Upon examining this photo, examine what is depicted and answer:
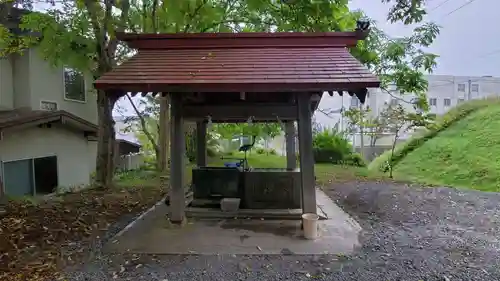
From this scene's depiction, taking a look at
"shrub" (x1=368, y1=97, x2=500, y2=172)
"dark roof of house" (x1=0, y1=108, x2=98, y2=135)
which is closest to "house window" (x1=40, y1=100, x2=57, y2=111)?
"dark roof of house" (x1=0, y1=108, x2=98, y2=135)

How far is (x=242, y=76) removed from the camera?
4695 mm

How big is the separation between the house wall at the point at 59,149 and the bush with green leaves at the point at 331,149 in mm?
10097

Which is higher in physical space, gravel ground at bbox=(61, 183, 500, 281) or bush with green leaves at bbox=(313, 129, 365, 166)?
bush with green leaves at bbox=(313, 129, 365, 166)

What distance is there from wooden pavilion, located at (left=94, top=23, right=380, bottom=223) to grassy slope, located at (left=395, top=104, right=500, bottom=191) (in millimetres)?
7714

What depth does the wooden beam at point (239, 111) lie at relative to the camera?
17.4 feet

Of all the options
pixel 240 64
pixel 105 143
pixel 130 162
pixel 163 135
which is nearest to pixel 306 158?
pixel 240 64

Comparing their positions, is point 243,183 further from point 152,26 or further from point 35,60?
point 35,60

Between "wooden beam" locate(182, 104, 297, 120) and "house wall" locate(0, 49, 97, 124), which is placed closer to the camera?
"wooden beam" locate(182, 104, 297, 120)

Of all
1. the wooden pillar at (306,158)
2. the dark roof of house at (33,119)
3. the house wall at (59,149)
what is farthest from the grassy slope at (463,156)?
the house wall at (59,149)

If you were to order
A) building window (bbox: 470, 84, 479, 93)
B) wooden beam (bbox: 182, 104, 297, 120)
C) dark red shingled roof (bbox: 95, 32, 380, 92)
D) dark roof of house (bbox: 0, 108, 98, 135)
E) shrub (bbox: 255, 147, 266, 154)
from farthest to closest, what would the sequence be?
building window (bbox: 470, 84, 479, 93)
shrub (bbox: 255, 147, 266, 154)
dark roof of house (bbox: 0, 108, 98, 135)
wooden beam (bbox: 182, 104, 297, 120)
dark red shingled roof (bbox: 95, 32, 380, 92)

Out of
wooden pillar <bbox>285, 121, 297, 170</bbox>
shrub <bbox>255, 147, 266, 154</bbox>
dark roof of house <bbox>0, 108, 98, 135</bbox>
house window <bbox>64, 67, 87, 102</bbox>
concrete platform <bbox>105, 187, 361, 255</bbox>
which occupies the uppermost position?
house window <bbox>64, 67, 87, 102</bbox>

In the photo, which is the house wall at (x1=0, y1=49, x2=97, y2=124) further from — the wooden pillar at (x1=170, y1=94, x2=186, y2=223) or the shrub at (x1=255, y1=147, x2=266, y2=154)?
the shrub at (x1=255, y1=147, x2=266, y2=154)

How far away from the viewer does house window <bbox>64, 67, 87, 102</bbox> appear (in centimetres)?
1126

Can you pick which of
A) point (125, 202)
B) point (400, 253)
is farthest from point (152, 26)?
point (400, 253)
